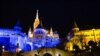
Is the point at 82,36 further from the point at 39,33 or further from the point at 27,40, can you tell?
the point at 27,40

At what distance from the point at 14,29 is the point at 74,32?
29182 mm

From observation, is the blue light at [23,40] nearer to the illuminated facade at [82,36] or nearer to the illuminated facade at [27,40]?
the illuminated facade at [27,40]

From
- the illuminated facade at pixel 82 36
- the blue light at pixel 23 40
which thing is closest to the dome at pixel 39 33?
the blue light at pixel 23 40

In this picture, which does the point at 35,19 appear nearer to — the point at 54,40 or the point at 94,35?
the point at 54,40

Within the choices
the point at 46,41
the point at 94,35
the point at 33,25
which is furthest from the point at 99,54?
the point at 33,25

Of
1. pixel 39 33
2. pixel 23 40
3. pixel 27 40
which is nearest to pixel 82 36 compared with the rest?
pixel 39 33

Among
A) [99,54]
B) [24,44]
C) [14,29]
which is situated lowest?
[99,54]

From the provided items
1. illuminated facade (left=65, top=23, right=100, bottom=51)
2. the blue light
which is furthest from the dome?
illuminated facade (left=65, top=23, right=100, bottom=51)

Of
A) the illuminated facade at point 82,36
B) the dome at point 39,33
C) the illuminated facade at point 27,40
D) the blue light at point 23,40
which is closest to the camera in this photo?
the illuminated facade at point 82,36

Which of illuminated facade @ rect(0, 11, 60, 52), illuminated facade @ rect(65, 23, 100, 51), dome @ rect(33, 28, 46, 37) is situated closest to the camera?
illuminated facade @ rect(65, 23, 100, 51)

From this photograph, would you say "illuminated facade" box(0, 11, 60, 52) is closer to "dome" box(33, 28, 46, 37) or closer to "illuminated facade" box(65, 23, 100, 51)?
"dome" box(33, 28, 46, 37)

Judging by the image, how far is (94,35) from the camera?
300 ft

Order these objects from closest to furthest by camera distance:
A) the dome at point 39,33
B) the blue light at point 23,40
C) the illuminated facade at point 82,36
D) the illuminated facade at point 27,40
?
the illuminated facade at point 82,36
the blue light at point 23,40
the illuminated facade at point 27,40
the dome at point 39,33

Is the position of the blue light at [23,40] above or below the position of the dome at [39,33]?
below
